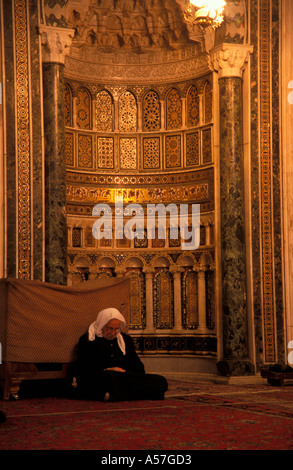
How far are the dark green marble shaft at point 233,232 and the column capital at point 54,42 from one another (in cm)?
197

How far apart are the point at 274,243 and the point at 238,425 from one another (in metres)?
4.19

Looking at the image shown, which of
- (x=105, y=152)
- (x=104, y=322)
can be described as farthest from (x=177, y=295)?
(x=104, y=322)

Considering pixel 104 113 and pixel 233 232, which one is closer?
pixel 233 232

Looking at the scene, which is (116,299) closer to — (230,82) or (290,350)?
(290,350)

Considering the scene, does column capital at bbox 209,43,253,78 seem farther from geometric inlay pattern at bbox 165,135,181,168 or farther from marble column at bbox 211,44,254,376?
geometric inlay pattern at bbox 165,135,181,168

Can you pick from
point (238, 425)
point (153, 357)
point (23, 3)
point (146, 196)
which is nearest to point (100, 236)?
point (146, 196)

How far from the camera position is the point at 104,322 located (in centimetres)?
702

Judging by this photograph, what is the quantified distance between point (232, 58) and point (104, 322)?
395 centimetres

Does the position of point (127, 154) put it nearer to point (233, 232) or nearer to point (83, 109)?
point (83, 109)

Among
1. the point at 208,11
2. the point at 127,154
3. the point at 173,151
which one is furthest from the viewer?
the point at 127,154

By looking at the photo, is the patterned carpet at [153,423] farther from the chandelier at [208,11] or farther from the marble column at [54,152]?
the chandelier at [208,11]

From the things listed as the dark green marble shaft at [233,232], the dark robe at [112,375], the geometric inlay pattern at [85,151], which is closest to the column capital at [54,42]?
the geometric inlay pattern at [85,151]

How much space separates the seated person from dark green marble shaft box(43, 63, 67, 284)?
1.56 m

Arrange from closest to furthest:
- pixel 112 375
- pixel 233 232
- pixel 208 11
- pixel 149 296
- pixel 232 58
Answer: pixel 112 375 → pixel 208 11 → pixel 233 232 → pixel 232 58 → pixel 149 296
